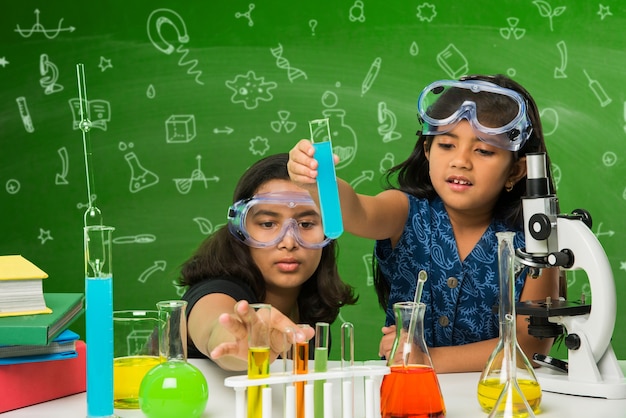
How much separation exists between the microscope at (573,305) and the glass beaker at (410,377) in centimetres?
36

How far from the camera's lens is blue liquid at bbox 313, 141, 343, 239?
1305 millimetres

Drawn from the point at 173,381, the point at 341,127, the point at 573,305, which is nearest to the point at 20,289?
the point at 173,381

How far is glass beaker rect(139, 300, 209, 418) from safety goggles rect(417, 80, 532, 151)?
0.87 metres

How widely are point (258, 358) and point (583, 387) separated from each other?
0.67 m

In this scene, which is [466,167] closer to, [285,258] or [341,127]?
[285,258]

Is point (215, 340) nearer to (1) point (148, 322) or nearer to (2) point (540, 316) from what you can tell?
(1) point (148, 322)

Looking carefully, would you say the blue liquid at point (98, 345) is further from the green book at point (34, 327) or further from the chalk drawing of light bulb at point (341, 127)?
the chalk drawing of light bulb at point (341, 127)

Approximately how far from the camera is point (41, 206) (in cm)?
382

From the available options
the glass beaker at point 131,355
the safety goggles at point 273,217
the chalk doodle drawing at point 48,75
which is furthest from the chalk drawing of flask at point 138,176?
the glass beaker at point 131,355

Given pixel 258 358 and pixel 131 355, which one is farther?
pixel 131 355

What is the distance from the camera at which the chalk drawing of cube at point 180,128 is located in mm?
3828

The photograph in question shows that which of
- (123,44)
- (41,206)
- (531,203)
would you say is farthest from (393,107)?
(531,203)

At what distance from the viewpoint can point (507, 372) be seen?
4.09ft

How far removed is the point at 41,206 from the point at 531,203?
2.84 m
